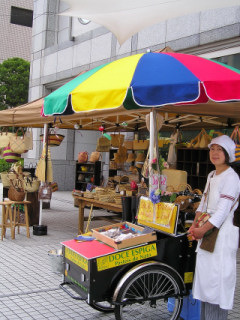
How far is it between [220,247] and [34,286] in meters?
3.06

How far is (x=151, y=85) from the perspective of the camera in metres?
A: 4.48

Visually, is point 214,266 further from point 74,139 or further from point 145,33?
point 74,139

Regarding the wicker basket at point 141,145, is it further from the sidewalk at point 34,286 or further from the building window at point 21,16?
the building window at point 21,16

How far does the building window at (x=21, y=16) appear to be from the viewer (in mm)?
40438

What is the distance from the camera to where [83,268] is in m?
4.30

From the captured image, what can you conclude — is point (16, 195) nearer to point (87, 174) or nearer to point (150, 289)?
point (150, 289)

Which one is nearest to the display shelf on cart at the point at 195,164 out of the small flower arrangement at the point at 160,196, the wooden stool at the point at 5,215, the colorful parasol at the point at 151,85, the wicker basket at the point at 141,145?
the wicker basket at the point at 141,145

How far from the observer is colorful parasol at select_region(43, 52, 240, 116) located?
14.5 ft

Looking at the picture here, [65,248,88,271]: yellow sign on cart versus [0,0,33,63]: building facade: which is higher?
[0,0,33,63]: building facade

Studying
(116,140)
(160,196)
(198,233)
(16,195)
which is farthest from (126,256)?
(116,140)

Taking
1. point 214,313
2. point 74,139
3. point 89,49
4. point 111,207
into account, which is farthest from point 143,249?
point 74,139

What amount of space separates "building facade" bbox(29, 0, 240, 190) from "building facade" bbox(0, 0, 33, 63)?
20210 mm

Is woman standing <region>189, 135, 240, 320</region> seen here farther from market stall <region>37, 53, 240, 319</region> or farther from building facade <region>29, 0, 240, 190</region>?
building facade <region>29, 0, 240, 190</region>

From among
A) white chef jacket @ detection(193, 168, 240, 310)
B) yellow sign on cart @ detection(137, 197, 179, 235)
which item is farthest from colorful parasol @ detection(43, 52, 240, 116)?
yellow sign on cart @ detection(137, 197, 179, 235)
